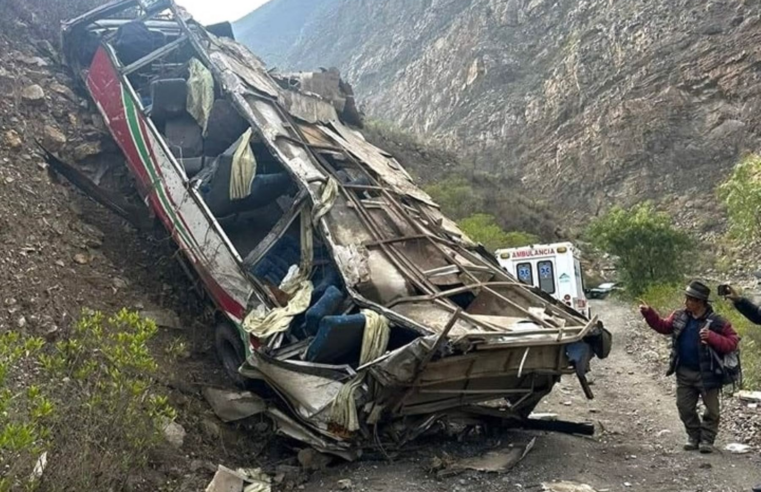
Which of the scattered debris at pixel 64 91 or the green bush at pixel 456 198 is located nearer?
the scattered debris at pixel 64 91

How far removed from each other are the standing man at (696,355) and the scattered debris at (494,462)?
52.1 inches

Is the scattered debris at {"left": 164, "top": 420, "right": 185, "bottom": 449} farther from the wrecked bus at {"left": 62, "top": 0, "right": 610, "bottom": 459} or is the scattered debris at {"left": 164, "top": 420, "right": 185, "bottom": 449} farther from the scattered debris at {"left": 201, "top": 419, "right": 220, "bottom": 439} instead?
the wrecked bus at {"left": 62, "top": 0, "right": 610, "bottom": 459}

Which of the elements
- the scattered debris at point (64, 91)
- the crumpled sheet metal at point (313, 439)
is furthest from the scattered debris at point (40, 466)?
the scattered debris at point (64, 91)

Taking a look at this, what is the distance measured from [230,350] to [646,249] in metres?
17.7

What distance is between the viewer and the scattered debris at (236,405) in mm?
5754

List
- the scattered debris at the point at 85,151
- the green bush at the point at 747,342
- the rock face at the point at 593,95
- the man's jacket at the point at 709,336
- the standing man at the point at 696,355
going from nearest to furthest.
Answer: the man's jacket at the point at 709,336
the standing man at the point at 696,355
the green bush at the point at 747,342
the scattered debris at the point at 85,151
the rock face at the point at 593,95

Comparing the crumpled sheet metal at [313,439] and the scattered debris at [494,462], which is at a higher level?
the scattered debris at [494,462]

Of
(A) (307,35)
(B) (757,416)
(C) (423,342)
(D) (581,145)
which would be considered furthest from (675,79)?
(A) (307,35)

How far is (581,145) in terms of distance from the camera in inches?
1522

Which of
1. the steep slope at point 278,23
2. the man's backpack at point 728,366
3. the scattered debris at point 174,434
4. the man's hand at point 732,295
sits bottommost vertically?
the steep slope at point 278,23

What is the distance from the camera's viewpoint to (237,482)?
4.74 m

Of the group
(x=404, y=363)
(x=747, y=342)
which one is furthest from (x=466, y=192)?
(x=404, y=363)

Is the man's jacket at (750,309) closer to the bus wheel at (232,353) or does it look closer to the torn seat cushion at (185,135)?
the bus wheel at (232,353)

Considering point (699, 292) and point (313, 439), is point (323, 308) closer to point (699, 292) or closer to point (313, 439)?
point (313, 439)
